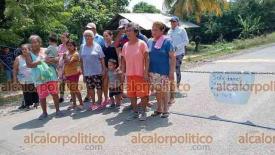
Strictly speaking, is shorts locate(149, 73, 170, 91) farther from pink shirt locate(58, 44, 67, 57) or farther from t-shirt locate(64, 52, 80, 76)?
pink shirt locate(58, 44, 67, 57)

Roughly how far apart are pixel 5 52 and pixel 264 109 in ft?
32.2

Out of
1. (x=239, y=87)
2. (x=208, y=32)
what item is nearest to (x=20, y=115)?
(x=239, y=87)

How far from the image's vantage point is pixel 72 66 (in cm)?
763

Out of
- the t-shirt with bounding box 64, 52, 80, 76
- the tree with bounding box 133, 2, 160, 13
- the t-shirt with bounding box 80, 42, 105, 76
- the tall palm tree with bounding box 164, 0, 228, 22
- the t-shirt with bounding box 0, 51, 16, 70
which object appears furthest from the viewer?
the tree with bounding box 133, 2, 160, 13

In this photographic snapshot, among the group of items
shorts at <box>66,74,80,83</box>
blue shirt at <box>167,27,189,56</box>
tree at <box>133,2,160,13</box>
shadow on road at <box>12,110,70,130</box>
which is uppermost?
tree at <box>133,2,160,13</box>

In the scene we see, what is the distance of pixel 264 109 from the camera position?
688 centimetres

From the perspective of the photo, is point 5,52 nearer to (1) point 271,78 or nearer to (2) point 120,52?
(2) point 120,52

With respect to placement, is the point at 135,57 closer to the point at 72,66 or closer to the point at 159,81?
the point at 159,81

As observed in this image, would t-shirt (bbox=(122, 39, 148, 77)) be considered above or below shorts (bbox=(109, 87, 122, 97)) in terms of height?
above

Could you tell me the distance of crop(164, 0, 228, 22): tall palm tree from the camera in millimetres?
29984

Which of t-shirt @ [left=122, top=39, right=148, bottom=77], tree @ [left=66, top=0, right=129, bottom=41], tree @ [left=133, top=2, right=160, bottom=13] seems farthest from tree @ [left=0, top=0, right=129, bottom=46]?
tree @ [left=133, top=2, right=160, bottom=13]

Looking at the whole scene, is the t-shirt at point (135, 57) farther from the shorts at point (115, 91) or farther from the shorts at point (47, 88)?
the shorts at point (47, 88)

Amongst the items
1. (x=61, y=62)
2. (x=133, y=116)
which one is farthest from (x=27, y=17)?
(x=133, y=116)

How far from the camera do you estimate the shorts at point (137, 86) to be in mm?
6531
